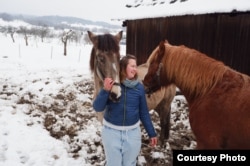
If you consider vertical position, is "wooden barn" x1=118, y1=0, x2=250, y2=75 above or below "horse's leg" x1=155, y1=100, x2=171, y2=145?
above

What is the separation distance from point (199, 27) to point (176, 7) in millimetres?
1017

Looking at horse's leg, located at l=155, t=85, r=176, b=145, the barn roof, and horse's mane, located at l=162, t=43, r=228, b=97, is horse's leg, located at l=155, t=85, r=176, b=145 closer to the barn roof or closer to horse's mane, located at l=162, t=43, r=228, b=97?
horse's mane, located at l=162, t=43, r=228, b=97

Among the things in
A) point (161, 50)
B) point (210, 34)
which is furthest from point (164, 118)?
point (210, 34)

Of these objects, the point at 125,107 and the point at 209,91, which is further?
the point at 209,91

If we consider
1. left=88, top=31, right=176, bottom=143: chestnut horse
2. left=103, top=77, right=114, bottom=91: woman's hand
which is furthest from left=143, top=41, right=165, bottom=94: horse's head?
left=103, top=77, right=114, bottom=91: woman's hand

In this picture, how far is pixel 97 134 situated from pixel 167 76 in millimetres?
2500

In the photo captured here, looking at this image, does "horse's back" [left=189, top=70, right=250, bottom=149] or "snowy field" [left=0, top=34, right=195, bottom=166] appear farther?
"snowy field" [left=0, top=34, right=195, bottom=166]

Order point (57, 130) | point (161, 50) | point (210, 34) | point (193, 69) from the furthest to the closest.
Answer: point (210, 34), point (57, 130), point (161, 50), point (193, 69)

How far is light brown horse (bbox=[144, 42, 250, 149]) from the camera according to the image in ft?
9.03

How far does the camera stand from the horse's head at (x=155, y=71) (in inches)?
137

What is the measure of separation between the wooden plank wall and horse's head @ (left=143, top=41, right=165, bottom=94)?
460 centimetres

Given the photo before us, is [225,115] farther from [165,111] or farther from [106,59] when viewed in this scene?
[165,111]

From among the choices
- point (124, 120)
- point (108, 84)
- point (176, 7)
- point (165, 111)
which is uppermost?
point (176, 7)

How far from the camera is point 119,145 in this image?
2.86m
